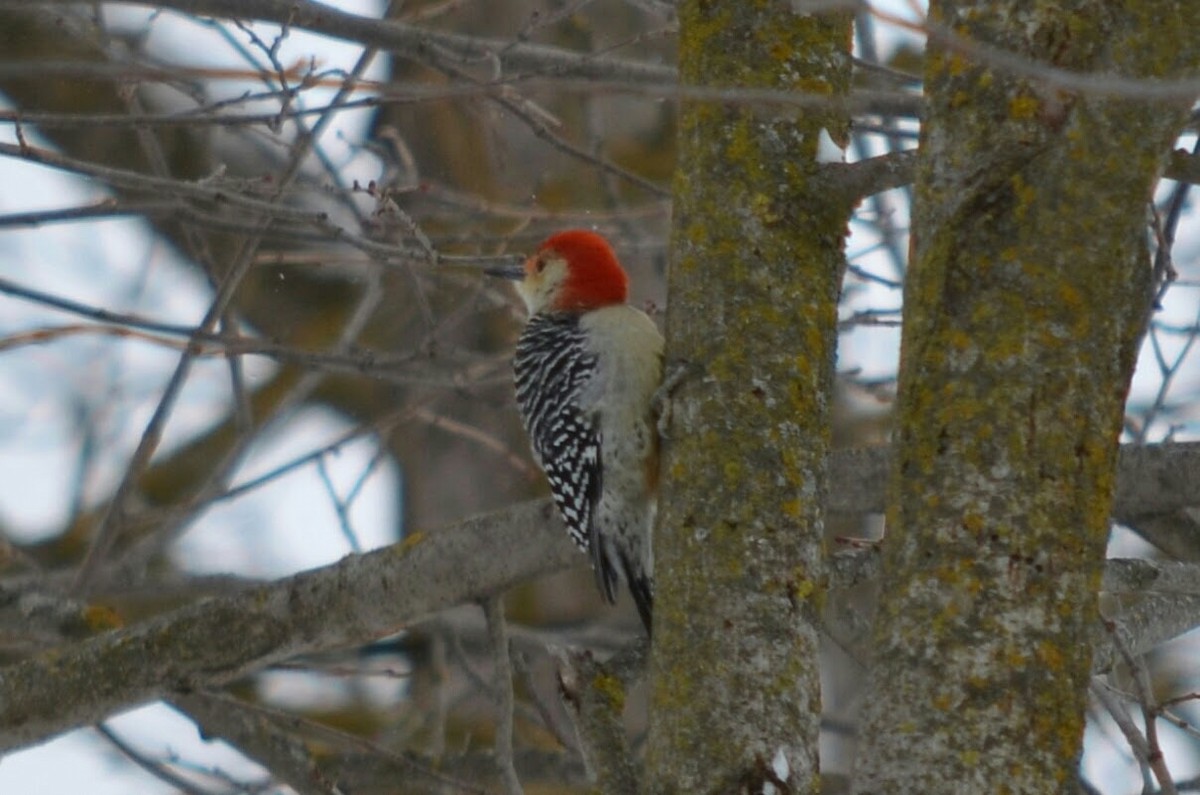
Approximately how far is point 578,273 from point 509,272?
0.23 meters

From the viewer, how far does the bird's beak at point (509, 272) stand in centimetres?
497

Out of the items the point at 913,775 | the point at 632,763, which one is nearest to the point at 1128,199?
the point at 913,775

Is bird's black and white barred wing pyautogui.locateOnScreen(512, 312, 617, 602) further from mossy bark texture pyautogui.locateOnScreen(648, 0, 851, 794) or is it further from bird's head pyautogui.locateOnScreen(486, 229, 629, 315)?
mossy bark texture pyautogui.locateOnScreen(648, 0, 851, 794)

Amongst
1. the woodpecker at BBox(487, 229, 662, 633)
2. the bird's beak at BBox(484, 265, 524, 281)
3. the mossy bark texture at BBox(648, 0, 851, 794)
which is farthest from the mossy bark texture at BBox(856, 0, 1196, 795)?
the bird's beak at BBox(484, 265, 524, 281)

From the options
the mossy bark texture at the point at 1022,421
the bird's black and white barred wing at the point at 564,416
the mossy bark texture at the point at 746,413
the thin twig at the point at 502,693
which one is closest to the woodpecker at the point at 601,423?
the bird's black and white barred wing at the point at 564,416

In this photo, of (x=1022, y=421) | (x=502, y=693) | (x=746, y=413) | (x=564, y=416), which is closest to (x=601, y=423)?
(x=564, y=416)

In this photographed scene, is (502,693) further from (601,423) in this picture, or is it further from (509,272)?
(509,272)

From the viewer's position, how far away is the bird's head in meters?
5.10

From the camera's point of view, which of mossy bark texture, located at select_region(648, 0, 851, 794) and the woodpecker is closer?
mossy bark texture, located at select_region(648, 0, 851, 794)

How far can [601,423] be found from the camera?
4520 mm

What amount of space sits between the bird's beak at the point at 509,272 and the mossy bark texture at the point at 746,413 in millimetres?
1940

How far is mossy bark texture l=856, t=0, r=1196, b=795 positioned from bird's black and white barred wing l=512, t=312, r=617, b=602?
1.95 metres

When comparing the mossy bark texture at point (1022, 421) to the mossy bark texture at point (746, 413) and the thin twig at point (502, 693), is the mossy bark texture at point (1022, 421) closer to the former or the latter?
the mossy bark texture at point (746, 413)

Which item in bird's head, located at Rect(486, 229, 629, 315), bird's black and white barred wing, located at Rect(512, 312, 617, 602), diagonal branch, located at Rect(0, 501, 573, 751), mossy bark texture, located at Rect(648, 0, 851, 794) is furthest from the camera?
bird's head, located at Rect(486, 229, 629, 315)
